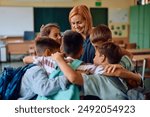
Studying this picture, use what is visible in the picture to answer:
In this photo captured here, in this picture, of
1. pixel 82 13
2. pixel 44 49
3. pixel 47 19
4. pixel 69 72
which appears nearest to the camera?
pixel 69 72

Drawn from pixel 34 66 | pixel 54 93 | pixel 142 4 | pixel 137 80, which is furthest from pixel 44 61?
pixel 142 4

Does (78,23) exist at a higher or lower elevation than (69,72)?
higher

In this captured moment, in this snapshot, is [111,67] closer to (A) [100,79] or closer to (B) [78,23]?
(A) [100,79]

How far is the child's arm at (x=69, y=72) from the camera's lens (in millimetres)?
1059

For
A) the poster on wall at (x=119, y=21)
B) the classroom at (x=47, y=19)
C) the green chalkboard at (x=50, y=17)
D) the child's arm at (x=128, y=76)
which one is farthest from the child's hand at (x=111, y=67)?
the poster on wall at (x=119, y=21)

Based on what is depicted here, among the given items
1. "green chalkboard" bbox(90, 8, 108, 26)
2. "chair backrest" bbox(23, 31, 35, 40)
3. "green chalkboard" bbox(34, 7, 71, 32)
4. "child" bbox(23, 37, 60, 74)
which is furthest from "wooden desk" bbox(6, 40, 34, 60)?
"child" bbox(23, 37, 60, 74)

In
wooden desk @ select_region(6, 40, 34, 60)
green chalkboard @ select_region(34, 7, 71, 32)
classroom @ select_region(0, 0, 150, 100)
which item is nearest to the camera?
wooden desk @ select_region(6, 40, 34, 60)

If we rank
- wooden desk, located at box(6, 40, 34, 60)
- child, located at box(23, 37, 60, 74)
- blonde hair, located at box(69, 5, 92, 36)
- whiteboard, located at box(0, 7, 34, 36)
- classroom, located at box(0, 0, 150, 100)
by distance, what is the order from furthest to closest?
whiteboard, located at box(0, 7, 34, 36)
classroom, located at box(0, 0, 150, 100)
wooden desk, located at box(6, 40, 34, 60)
blonde hair, located at box(69, 5, 92, 36)
child, located at box(23, 37, 60, 74)

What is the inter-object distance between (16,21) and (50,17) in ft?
2.97

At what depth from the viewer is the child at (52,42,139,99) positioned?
Result: 1072 millimetres

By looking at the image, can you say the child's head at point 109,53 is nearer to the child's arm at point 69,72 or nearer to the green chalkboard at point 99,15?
the child's arm at point 69,72

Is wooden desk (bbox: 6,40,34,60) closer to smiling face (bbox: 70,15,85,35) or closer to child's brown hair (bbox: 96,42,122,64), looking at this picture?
smiling face (bbox: 70,15,85,35)

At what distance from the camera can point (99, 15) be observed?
761 centimetres

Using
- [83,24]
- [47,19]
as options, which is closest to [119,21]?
[47,19]
